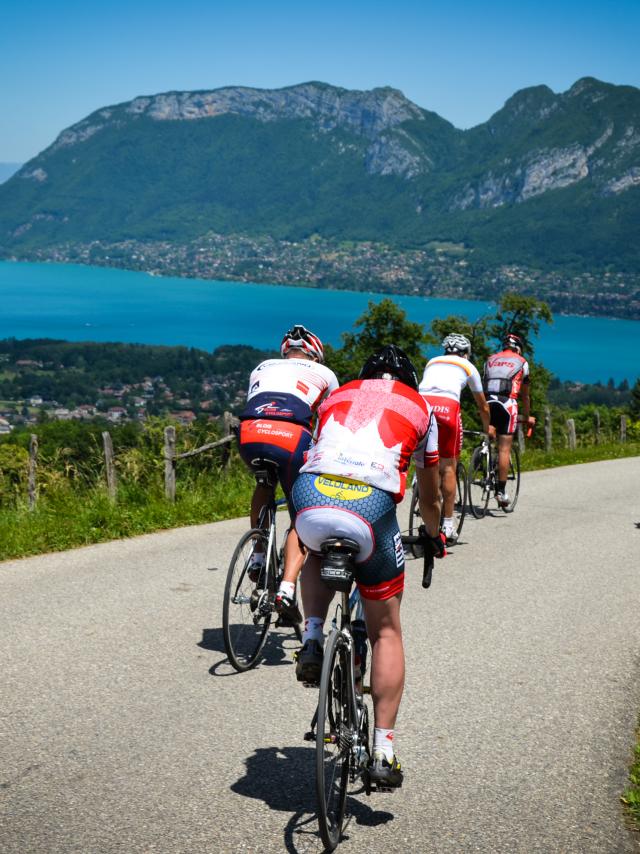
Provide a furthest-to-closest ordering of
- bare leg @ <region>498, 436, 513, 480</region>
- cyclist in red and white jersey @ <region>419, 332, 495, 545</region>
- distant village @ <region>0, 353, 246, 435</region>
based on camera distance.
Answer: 1. distant village @ <region>0, 353, 246, 435</region>
2. bare leg @ <region>498, 436, 513, 480</region>
3. cyclist in red and white jersey @ <region>419, 332, 495, 545</region>

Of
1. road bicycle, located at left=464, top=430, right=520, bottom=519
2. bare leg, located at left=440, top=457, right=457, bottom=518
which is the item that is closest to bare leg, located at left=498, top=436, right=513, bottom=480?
road bicycle, located at left=464, top=430, right=520, bottom=519

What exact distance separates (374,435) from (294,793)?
5.21 feet

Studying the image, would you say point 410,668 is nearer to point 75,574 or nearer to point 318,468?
point 318,468

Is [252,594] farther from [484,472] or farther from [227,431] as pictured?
[227,431]

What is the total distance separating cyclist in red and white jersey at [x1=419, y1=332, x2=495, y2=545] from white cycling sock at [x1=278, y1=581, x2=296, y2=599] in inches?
138

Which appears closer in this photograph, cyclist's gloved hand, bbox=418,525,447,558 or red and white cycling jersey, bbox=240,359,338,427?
cyclist's gloved hand, bbox=418,525,447,558

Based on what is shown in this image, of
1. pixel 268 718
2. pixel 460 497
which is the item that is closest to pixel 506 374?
pixel 460 497

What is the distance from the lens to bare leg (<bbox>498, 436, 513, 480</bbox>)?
11672mm

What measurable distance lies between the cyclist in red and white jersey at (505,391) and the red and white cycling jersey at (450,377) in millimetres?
2557

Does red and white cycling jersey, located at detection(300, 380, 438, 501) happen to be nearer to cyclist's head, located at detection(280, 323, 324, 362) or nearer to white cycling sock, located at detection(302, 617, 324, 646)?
white cycling sock, located at detection(302, 617, 324, 646)

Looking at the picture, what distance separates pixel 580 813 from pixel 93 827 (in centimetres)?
202

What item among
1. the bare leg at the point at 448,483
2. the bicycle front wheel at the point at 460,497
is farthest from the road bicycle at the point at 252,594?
the bicycle front wheel at the point at 460,497

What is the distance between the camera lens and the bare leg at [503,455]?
38.3 feet

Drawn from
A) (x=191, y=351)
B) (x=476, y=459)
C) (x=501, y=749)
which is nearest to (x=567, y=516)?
(x=476, y=459)
